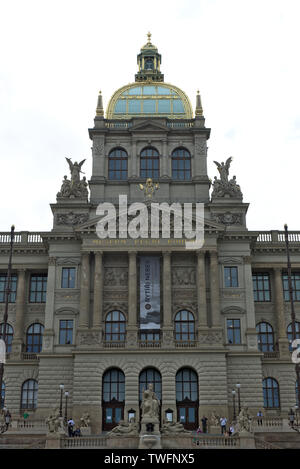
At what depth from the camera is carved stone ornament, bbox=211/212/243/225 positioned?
2433 inches

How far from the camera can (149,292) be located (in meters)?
58.4

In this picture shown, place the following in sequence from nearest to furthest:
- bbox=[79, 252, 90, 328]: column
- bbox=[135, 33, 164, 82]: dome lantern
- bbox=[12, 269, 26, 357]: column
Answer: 1. bbox=[79, 252, 90, 328]: column
2. bbox=[12, 269, 26, 357]: column
3. bbox=[135, 33, 164, 82]: dome lantern

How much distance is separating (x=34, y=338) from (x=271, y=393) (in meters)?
23.2

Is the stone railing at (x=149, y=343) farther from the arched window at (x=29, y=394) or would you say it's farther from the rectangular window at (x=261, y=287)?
the rectangular window at (x=261, y=287)

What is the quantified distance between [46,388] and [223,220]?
74.3 feet

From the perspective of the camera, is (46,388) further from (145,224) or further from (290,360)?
(290,360)

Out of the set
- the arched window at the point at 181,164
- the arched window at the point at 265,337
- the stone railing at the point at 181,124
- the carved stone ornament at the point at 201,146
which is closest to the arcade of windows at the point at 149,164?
the arched window at the point at 181,164

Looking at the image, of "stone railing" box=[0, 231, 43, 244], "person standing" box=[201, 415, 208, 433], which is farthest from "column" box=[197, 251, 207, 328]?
"stone railing" box=[0, 231, 43, 244]

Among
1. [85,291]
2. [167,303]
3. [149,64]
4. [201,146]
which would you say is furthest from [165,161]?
[149,64]

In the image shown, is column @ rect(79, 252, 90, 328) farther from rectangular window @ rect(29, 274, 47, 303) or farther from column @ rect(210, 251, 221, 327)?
column @ rect(210, 251, 221, 327)

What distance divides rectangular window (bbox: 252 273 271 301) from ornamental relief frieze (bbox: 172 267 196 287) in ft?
25.8

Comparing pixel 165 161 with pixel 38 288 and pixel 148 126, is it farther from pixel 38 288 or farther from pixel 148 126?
pixel 38 288
